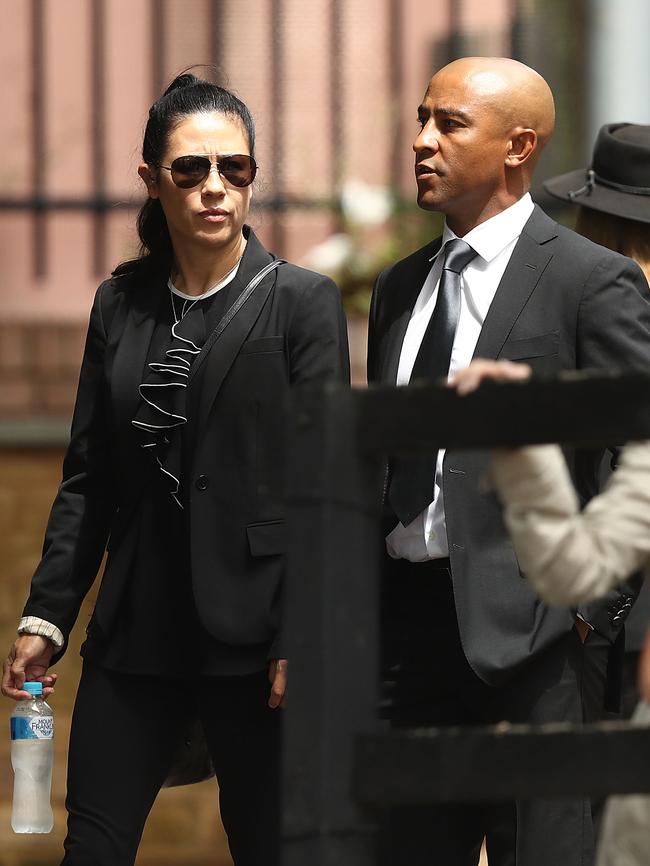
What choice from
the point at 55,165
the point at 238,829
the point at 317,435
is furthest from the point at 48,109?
the point at 317,435

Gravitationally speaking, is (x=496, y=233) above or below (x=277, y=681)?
above

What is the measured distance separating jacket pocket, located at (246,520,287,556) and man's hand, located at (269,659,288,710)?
0.64 feet

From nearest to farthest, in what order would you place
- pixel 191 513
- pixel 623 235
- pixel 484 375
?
Result: pixel 484 375, pixel 191 513, pixel 623 235

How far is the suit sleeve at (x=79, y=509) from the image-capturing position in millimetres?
3396

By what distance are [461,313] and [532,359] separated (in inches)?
7.0

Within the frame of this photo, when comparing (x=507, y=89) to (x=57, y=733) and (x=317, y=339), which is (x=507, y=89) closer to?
(x=317, y=339)

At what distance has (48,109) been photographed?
21.6 feet

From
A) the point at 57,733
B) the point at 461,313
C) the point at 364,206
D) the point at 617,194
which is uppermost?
the point at 617,194

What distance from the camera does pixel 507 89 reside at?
10.7ft

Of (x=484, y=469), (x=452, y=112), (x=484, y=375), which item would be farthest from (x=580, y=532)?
(x=452, y=112)

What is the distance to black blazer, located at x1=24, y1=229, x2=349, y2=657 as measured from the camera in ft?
10.3

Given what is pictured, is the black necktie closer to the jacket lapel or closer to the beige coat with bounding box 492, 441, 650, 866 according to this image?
the jacket lapel

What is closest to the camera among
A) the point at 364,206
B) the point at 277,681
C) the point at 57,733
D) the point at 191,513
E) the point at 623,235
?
the point at 277,681

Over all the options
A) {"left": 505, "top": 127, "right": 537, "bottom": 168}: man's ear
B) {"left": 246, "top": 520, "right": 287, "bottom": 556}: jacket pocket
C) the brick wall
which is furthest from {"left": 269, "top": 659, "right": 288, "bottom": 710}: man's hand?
the brick wall
